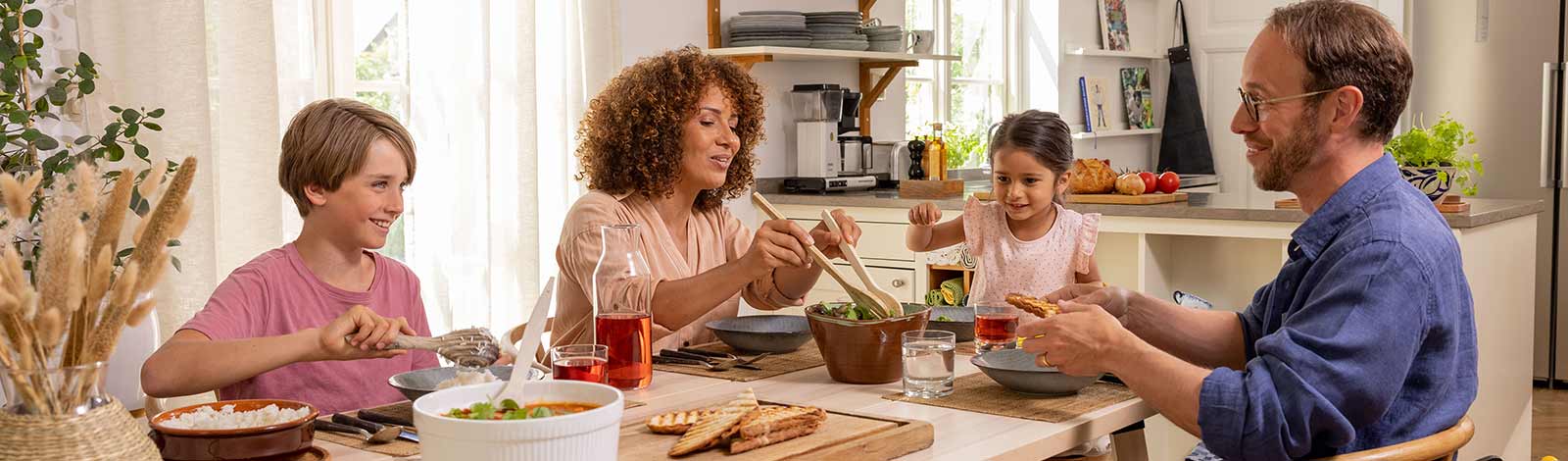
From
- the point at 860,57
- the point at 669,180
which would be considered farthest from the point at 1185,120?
the point at 669,180

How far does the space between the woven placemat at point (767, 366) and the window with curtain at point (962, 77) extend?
3508mm

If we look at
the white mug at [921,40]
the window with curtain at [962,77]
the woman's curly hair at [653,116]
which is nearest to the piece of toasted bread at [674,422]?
the woman's curly hair at [653,116]

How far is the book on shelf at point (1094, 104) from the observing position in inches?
255

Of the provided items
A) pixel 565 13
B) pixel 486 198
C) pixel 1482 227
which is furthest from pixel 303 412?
pixel 1482 227

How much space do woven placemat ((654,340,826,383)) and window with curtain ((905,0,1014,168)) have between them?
3508 millimetres

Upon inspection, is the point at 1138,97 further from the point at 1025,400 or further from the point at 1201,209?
the point at 1025,400

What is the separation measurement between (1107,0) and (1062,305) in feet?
17.0

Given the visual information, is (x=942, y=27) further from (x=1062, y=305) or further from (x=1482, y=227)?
(x=1062, y=305)

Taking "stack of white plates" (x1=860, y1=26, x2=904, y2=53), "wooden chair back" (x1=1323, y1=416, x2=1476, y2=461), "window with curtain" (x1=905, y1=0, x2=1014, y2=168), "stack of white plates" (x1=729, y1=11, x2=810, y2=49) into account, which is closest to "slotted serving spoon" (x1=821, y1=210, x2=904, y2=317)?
"wooden chair back" (x1=1323, y1=416, x2=1476, y2=461)

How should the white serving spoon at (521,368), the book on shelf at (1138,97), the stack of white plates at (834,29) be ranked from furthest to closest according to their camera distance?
the book on shelf at (1138,97)
the stack of white plates at (834,29)
the white serving spoon at (521,368)

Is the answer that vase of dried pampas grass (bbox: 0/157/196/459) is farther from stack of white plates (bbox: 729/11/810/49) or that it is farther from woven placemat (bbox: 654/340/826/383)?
stack of white plates (bbox: 729/11/810/49)

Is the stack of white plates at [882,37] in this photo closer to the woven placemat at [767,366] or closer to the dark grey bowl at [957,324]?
the dark grey bowl at [957,324]

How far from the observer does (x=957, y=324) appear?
2322mm

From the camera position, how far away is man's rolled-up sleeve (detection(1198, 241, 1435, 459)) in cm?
155
